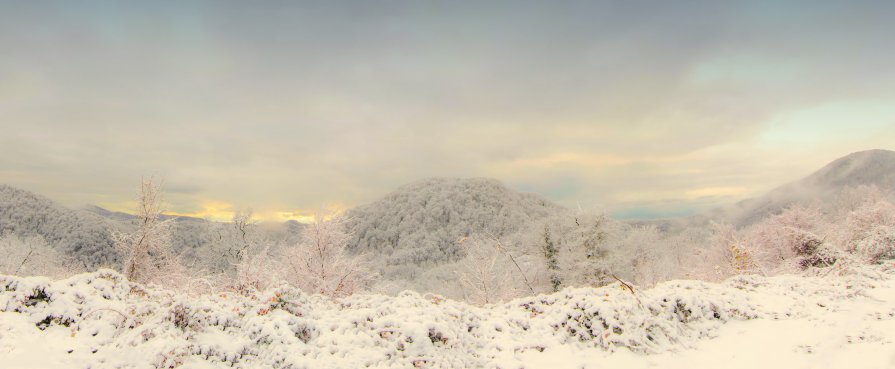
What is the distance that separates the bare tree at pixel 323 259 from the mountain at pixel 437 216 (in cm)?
8315

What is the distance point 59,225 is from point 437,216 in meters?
106

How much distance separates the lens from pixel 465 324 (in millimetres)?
9883

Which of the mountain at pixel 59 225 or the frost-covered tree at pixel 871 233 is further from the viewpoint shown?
the mountain at pixel 59 225

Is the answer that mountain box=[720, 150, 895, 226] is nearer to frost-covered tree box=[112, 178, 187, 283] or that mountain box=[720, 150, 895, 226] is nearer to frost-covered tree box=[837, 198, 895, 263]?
frost-covered tree box=[837, 198, 895, 263]

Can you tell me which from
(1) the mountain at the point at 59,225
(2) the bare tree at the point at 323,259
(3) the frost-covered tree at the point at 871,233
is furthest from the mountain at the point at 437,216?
(3) the frost-covered tree at the point at 871,233

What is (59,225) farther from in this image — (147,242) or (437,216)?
(437,216)

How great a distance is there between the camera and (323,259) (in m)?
29.6

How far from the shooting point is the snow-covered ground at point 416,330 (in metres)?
7.34

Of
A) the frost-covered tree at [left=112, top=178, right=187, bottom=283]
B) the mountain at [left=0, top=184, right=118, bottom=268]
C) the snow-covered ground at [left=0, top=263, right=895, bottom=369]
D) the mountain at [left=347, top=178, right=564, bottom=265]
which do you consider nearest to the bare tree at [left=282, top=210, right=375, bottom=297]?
the frost-covered tree at [left=112, top=178, right=187, bottom=283]

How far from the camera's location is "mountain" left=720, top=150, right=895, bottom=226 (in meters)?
146

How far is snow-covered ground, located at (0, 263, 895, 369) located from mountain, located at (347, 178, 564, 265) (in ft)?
340

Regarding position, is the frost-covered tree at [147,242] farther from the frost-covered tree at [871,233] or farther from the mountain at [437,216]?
the mountain at [437,216]

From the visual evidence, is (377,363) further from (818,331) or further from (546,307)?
(818,331)

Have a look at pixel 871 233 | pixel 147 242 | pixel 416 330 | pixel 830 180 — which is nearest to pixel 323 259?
pixel 147 242
